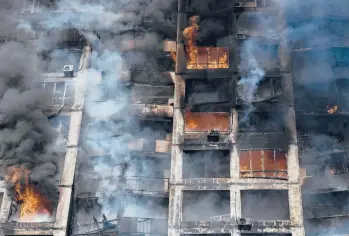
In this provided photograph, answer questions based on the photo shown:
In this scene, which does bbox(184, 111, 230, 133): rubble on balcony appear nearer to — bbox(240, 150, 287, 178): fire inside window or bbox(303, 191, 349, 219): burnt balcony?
bbox(240, 150, 287, 178): fire inside window

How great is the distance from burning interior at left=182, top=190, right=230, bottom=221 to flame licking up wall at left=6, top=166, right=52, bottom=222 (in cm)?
761

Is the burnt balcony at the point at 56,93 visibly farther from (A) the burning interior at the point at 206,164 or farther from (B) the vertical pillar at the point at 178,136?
(A) the burning interior at the point at 206,164

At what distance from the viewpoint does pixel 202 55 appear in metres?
29.7

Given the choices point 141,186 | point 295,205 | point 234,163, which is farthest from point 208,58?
point 295,205

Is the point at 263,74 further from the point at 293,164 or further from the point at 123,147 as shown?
the point at 123,147

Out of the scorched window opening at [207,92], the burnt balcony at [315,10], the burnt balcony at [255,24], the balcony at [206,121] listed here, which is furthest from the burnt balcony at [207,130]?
the burnt balcony at [315,10]

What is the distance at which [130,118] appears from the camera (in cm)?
2850

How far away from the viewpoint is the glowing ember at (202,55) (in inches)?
1157

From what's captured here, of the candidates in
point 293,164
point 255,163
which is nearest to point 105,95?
point 255,163

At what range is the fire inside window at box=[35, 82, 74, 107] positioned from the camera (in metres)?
28.9

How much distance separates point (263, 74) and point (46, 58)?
46.3 feet

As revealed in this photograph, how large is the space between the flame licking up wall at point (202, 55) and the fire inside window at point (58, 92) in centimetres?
701

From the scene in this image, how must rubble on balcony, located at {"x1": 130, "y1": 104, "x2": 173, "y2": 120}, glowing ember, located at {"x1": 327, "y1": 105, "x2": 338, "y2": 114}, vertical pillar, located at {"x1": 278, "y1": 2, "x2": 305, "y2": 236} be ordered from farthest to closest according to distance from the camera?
rubble on balcony, located at {"x1": 130, "y1": 104, "x2": 173, "y2": 120} → glowing ember, located at {"x1": 327, "y1": 105, "x2": 338, "y2": 114} → vertical pillar, located at {"x1": 278, "y1": 2, "x2": 305, "y2": 236}

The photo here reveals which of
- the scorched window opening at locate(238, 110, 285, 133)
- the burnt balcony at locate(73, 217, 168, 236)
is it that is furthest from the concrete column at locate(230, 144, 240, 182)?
the burnt balcony at locate(73, 217, 168, 236)
